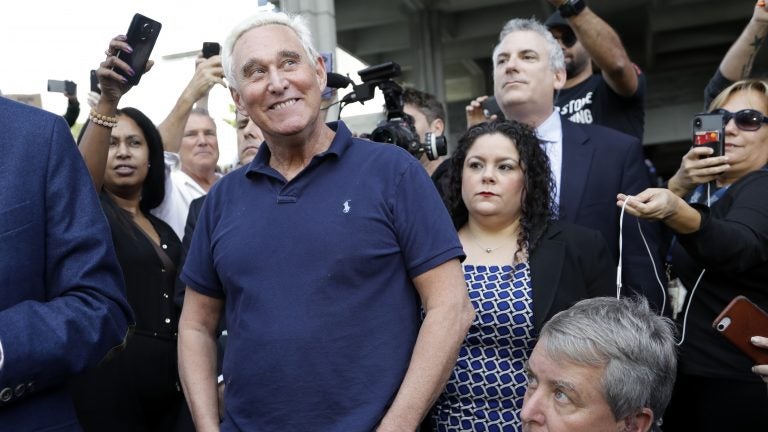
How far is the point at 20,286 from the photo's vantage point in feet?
5.57

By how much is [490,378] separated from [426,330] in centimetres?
64

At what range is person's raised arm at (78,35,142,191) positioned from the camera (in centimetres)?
299

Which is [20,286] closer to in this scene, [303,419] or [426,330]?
[303,419]

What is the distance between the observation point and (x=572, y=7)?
370 cm

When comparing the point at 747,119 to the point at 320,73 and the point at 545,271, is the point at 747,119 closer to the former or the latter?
the point at 545,271

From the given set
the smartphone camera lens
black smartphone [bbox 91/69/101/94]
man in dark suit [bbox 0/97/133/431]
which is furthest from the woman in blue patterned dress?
black smartphone [bbox 91/69/101/94]

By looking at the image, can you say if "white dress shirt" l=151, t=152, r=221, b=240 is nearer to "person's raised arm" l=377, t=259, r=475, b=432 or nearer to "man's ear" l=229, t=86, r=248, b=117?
"man's ear" l=229, t=86, r=248, b=117

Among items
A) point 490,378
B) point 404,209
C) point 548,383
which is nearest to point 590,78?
point 490,378

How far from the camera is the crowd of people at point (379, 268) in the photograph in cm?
175

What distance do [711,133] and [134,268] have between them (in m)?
2.10

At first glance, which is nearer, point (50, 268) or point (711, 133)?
point (50, 268)

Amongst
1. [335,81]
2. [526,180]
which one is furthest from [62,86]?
[526,180]

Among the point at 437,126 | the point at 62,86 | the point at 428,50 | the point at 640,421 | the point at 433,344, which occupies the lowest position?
the point at 640,421

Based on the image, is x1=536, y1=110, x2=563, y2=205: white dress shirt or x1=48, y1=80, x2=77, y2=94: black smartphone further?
x1=48, y1=80, x2=77, y2=94: black smartphone
